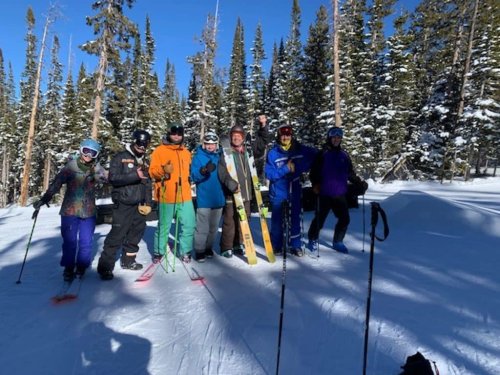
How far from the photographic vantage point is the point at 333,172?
20.5ft

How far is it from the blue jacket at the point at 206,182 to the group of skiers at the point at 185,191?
0.02 m

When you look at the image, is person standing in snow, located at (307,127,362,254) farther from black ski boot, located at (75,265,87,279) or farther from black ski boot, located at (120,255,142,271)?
black ski boot, located at (75,265,87,279)

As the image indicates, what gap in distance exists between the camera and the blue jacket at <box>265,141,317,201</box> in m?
6.15

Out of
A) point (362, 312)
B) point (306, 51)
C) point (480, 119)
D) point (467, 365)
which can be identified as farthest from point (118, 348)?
point (306, 51)

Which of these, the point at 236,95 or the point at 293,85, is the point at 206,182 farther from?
the point at 236,95

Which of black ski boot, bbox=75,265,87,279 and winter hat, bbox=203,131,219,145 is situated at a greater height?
winter hat, bbox=203,131,219,145

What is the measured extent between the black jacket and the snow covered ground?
130 centimetres

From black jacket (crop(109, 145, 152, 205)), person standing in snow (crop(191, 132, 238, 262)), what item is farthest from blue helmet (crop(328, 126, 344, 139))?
black jacket (crop(109, 145, 152, 205))

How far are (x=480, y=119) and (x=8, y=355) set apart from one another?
2636 centimetres

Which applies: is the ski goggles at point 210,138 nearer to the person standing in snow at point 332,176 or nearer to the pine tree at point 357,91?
the person standing in snow at point 332,176

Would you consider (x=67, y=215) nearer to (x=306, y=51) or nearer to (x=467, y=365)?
(x=467, y=365)

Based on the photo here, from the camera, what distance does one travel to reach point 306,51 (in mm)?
28594

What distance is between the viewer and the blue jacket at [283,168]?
615cm

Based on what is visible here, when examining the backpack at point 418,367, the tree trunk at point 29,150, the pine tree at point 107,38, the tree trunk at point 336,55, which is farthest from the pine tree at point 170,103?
the backpack at point 418,367
